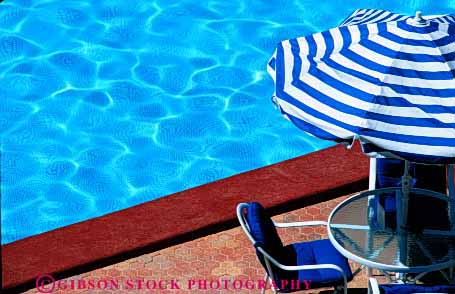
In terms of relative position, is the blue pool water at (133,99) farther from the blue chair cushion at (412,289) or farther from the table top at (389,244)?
the blue chair cushion at (412,289)

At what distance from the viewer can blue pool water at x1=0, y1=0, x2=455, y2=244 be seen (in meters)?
9.77

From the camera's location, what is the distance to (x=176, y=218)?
814 cm

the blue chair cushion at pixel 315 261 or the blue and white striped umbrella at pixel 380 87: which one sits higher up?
the blue and white striped umbrella at pixel 380 87

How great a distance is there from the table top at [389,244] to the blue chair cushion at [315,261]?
0.16 meters

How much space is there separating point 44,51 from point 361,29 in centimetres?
594

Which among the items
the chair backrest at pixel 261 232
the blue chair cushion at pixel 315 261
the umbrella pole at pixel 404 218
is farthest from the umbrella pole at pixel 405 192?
the chair backrest at pixel 261 232

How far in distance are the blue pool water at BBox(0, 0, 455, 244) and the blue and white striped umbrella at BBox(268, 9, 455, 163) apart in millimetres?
3449

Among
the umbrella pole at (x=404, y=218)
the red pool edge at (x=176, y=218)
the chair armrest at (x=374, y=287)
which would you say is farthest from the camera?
the red pool edge at (x=176, y=218)

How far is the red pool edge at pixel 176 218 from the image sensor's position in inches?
301

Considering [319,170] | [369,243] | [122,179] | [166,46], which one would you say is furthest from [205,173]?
[369,243]

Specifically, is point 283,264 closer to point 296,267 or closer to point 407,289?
point 296,267

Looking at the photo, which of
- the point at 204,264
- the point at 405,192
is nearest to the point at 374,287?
the point at 405,192

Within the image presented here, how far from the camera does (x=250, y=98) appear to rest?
11.0 meters

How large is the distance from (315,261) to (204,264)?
3.56 ft
